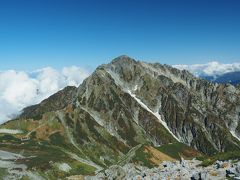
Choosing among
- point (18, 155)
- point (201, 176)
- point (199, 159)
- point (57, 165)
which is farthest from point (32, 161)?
point (201, 176)

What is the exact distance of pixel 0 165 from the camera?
155 m

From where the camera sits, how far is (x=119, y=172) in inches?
3100

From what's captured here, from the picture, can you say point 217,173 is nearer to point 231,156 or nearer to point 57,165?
point 231,156

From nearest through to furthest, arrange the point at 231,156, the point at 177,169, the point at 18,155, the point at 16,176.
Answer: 1. the point at 177,169
2. the point at 231,156
3. the point at 16,176
4. the point at 18,155

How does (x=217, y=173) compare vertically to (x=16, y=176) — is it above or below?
above

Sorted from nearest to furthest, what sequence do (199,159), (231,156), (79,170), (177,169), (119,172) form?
1. (177,169)
2. (231,156)
3. (199,159)
4. (119,172)
5. (79,170)

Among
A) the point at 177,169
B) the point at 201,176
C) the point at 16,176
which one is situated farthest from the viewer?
the point at 16,176

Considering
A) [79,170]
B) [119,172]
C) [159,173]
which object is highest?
[159,173]

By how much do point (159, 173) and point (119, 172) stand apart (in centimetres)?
2721

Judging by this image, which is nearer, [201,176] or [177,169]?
[201,176]

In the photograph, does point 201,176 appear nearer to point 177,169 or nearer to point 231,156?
point 177,169

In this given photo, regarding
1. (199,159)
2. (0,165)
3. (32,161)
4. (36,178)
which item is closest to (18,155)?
(32,161)

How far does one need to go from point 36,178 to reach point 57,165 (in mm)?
26342

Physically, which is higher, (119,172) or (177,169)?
(177,169)
